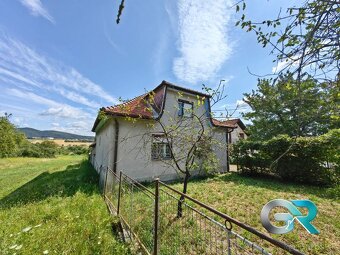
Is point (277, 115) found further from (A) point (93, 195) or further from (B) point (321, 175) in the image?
(A) point (93, 195)

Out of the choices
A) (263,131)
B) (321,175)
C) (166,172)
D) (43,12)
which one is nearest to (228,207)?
(166,172)

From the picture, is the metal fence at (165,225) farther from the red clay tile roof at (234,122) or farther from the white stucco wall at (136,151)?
the red clay tile roof at (234,122)

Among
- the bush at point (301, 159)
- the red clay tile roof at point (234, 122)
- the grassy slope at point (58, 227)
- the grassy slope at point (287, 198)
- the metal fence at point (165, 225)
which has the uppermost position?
the red clay tile roof at point (234, 122)

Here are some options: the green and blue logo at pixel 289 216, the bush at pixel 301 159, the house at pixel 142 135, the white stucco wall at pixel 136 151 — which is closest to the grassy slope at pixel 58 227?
the white stucco wall at pixel 136 151

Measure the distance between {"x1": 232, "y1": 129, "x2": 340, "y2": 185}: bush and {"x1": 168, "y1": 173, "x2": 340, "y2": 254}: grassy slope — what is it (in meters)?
0.98

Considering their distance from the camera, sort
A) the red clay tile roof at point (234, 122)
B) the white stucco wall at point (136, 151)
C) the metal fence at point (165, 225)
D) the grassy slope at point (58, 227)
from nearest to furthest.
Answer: the metal fence at point (165, 225) < the grassy slope at point (58, 227) < the white stucco wall at point (136, 151) < the red clay tile roof at point (234, 122)

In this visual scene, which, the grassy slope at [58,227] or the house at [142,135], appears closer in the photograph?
the grassy slope at [58,227]

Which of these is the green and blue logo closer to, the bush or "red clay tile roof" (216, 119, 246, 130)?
the bush

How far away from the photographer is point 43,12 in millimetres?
4660

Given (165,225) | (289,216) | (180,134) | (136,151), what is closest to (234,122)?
(136,151)

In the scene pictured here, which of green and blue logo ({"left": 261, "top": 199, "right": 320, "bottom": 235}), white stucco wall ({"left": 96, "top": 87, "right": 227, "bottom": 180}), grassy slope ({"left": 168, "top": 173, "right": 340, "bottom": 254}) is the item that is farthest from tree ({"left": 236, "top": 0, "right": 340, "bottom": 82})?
white stucco wall ({"left": 96, "top": 87, "right": 227, "bottom": 180})

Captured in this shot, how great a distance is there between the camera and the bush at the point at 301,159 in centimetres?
892

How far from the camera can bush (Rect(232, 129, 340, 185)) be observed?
29.3ft

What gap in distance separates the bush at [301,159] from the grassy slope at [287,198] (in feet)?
3.22
